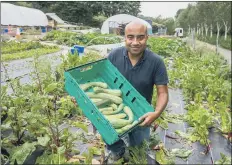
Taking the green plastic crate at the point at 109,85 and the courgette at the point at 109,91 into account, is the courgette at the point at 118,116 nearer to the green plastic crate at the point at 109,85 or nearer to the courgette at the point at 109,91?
the green plastic crate at the point at 109,85

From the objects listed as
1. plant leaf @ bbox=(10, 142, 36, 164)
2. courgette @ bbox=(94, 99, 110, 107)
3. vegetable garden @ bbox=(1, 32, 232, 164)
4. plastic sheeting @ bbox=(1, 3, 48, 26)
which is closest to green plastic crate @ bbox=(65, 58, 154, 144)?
courgette @ bbox=(94, 99, 110, 107)

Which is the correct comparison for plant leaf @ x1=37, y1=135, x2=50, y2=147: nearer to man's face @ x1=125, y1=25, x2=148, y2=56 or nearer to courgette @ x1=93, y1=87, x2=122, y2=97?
courgette @ x1=93, y1=87, x2=122, y2=97

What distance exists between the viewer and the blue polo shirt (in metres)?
2.66

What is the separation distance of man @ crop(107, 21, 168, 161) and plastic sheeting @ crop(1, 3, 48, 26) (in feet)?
76.0

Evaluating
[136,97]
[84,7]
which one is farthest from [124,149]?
[84,7]

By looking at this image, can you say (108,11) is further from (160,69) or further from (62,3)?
(160,69)

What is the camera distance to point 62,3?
1588 inches

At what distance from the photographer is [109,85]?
9.63 feet

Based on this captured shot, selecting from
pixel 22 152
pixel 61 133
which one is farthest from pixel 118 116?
pixel 22 152

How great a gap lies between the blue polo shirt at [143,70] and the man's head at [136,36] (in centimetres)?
18

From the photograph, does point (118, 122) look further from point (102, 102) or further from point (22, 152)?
point (22, 152)

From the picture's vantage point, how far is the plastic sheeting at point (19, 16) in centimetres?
2538

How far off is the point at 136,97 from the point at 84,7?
126 feet

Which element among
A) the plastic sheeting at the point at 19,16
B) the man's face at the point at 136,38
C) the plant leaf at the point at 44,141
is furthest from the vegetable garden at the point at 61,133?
the plastic sheeting at the point at 19,16
